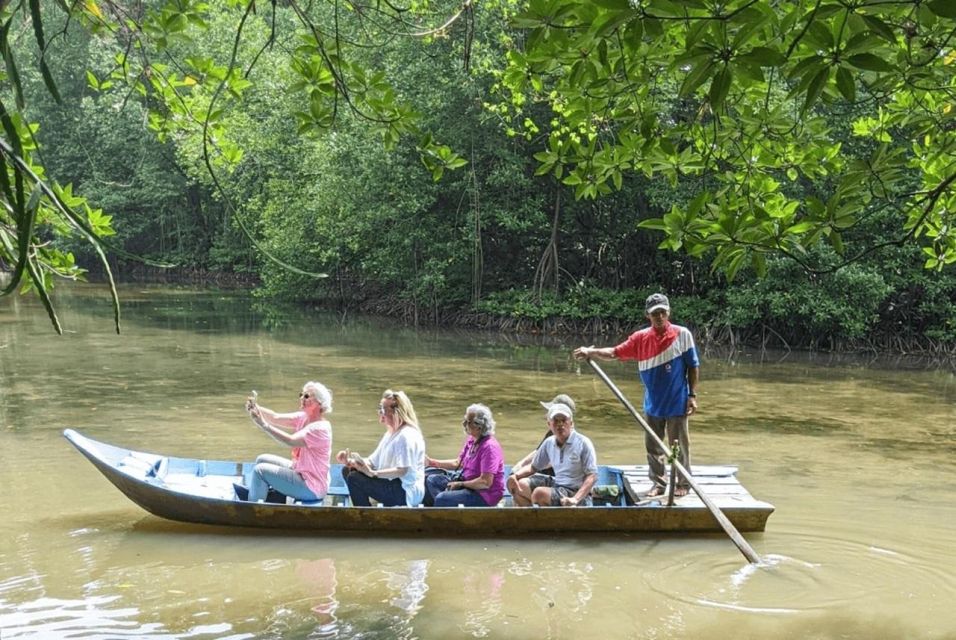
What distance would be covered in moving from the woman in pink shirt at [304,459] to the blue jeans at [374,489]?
0.68 feet

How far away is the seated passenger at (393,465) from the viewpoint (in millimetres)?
7000

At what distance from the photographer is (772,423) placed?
1246cm

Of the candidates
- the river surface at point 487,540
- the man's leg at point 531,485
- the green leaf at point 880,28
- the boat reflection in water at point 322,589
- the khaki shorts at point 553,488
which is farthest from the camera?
the man's leg at point 531,485

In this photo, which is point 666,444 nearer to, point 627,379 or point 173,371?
point 627,379

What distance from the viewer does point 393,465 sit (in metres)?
7.04

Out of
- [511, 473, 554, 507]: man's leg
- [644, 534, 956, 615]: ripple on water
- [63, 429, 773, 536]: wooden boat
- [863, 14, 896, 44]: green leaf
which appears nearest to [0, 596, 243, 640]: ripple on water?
Result: [63, 429, 773, 536]: wooden boat

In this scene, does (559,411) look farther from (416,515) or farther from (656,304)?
(416,515)

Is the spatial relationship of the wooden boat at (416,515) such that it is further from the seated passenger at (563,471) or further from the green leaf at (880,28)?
A: the green leaf at (880,28)

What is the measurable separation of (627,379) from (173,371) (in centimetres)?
775

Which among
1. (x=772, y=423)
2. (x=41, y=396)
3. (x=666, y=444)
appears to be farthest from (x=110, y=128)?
(x=666, y=444)

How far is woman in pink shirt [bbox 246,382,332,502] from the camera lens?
275 inches

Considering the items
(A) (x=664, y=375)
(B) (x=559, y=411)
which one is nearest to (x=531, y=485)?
(B) (x=559, y=411)

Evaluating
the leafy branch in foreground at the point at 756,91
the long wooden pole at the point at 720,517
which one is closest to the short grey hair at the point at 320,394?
the long wooden pole at the point at 720,517

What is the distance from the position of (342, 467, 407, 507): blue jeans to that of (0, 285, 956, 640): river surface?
30 centimetres
